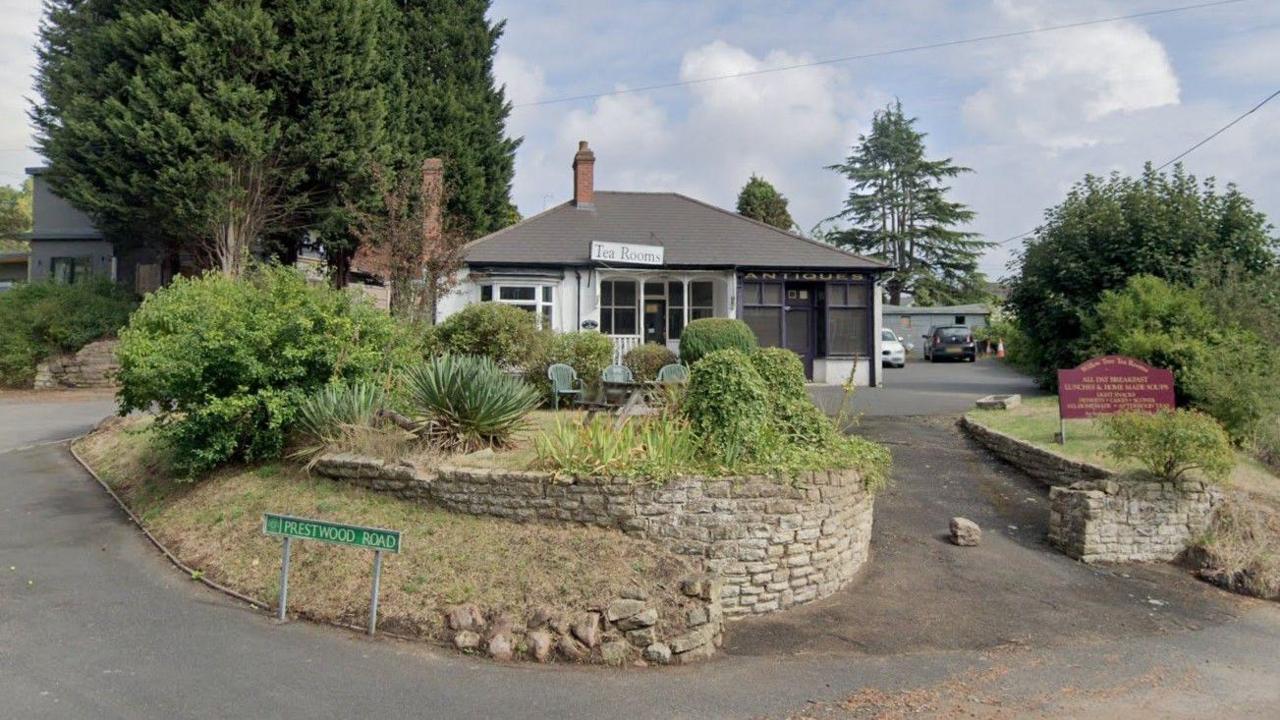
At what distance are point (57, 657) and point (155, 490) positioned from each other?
201 inches

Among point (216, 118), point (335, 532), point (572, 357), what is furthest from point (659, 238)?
point (335, 532)

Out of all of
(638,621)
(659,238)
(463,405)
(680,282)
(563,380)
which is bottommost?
(638,621)

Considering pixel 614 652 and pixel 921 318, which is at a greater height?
pixel 921 318

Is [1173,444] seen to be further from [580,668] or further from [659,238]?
[659,238]

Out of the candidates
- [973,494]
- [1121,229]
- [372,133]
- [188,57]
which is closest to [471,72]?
[372,133]

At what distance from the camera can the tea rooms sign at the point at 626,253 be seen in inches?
883

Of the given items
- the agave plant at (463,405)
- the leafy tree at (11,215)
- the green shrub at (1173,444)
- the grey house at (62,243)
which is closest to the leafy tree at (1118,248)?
the green shrub at (1173,444)

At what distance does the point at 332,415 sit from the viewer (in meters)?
10.1

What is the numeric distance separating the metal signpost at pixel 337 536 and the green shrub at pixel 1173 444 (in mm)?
9410

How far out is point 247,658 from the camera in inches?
263

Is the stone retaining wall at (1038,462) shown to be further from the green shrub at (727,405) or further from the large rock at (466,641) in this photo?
the large rock at (466,641)

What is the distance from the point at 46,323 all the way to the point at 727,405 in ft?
72.2

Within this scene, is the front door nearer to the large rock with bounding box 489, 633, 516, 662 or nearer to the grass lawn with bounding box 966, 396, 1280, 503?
the grass lawn with bounding box 966, 396, 1280, 503

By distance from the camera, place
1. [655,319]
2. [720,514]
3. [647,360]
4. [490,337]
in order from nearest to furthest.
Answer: [720,514]
[490,337]
[647,360]
[655,319]
